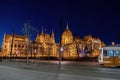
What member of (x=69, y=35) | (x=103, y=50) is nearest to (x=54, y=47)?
(x=69, y=35)

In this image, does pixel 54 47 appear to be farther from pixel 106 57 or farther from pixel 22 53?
pixel 106 57

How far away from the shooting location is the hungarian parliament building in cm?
12850

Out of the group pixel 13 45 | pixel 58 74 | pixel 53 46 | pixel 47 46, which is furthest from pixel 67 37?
pixel 58 74

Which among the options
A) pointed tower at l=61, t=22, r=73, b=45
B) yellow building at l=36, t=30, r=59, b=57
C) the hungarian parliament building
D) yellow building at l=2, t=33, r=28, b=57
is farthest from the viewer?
pointed tower at l=61, t=22, r=73, b=45

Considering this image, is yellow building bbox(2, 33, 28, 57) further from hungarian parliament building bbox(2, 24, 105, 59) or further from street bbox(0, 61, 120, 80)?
street bbox(0, 61, 120, 80)

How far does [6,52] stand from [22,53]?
1686 centimetres

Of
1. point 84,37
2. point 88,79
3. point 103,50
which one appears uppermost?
point 84,37

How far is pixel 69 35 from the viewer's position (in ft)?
570

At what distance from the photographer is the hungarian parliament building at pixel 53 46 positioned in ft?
422

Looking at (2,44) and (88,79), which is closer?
(88,79)

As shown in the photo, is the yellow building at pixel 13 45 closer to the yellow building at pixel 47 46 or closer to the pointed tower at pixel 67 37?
the yellow building at pixel 47 46

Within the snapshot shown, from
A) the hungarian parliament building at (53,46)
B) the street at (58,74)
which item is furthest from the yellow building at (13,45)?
the street at (58,74)

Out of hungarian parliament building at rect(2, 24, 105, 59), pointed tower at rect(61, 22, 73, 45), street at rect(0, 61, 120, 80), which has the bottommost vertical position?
street at rect(0, 61, 120, 80)

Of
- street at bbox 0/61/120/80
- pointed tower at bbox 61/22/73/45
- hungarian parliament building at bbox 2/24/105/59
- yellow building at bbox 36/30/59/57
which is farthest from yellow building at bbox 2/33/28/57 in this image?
street at bbox 0/61/120/80
